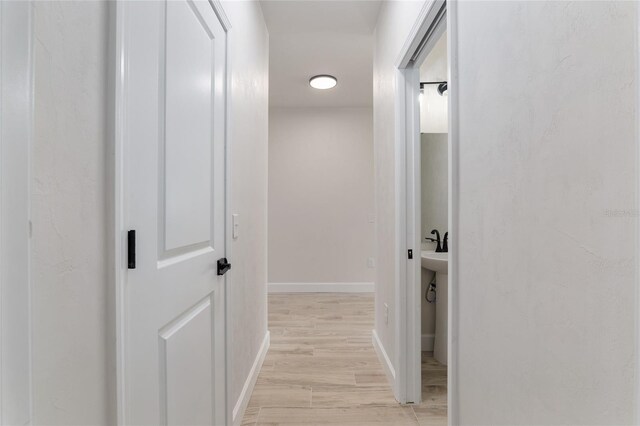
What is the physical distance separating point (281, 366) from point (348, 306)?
5.23 feet

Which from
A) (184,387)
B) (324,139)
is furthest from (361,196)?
(184,387)

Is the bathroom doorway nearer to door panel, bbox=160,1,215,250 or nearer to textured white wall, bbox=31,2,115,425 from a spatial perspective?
door panel, bbox=160,1,215,250

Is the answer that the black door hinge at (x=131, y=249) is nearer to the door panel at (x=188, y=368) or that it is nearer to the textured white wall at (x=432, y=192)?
the door panel at (x=188, y=368)

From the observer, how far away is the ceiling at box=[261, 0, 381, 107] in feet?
7.86

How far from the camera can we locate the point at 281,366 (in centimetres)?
237

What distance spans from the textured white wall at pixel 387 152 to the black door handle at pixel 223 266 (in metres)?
1.04

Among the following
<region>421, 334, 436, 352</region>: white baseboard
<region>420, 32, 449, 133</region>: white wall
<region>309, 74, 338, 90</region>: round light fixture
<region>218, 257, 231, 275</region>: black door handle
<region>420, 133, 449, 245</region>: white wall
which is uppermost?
<region>309, 74, 338, 90</region>: round light fixture

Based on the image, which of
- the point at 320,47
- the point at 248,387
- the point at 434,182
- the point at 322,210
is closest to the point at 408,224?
the point at 434,182

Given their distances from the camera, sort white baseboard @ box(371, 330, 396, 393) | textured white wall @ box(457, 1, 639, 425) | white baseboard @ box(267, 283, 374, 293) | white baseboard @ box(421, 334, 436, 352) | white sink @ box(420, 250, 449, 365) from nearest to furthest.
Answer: textured white wall @ box(457, 1, 639, 425) < white baseboard @ box(371, 330, 396, 393) < white sink @ box(420, 250, 449, 365) < white baseboard @ box(421, 334, 436, 352) < white baseboard @ box(267, 283, 374, 293)

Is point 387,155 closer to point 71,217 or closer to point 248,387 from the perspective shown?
point 248,387

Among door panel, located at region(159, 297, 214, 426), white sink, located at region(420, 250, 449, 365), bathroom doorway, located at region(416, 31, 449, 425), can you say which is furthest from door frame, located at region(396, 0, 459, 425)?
door panel, located at region(159, 297, 214, 426)

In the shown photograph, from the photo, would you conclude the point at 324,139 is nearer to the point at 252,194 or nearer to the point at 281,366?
the point at 252,194

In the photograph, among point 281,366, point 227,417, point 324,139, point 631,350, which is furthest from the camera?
point 324,139

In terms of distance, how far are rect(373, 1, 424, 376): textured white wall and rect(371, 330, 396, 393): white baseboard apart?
0.05 m
